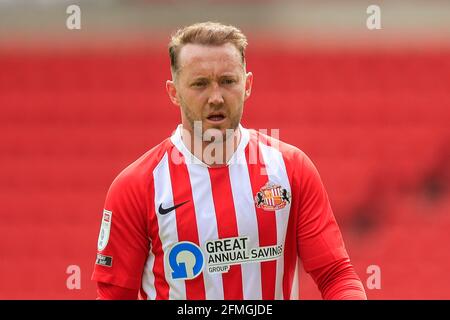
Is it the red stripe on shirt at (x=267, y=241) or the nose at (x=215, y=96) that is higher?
the nose at (x=215, y=96)

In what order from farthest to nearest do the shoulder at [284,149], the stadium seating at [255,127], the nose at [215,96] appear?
the stadium seating at [255,127], the shoulder at [284,149], the nose at [215,96]

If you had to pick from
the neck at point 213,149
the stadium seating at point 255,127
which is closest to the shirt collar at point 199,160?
the neck at point 213,149

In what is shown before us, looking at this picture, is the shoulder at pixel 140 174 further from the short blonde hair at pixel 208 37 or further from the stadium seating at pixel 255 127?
the stadium seating at pixel 255 127

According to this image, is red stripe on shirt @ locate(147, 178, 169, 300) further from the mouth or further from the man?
the mouth

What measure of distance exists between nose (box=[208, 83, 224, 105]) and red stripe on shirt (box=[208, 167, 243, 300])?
0.76ft

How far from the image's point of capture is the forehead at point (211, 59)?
2.08 meters

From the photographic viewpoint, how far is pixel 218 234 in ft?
7.03

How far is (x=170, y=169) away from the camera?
7.29 feet

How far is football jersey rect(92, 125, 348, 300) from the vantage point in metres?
2.13

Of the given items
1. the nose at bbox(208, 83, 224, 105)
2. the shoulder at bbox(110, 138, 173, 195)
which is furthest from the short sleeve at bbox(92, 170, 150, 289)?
the nose at bbox(208, 83, 224, 105)

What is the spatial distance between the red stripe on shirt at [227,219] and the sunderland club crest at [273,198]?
8cm

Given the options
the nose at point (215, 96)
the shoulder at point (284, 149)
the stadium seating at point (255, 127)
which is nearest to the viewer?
the nose at point (215, 96)

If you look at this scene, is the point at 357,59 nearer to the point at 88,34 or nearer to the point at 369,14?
the point at 369,14
